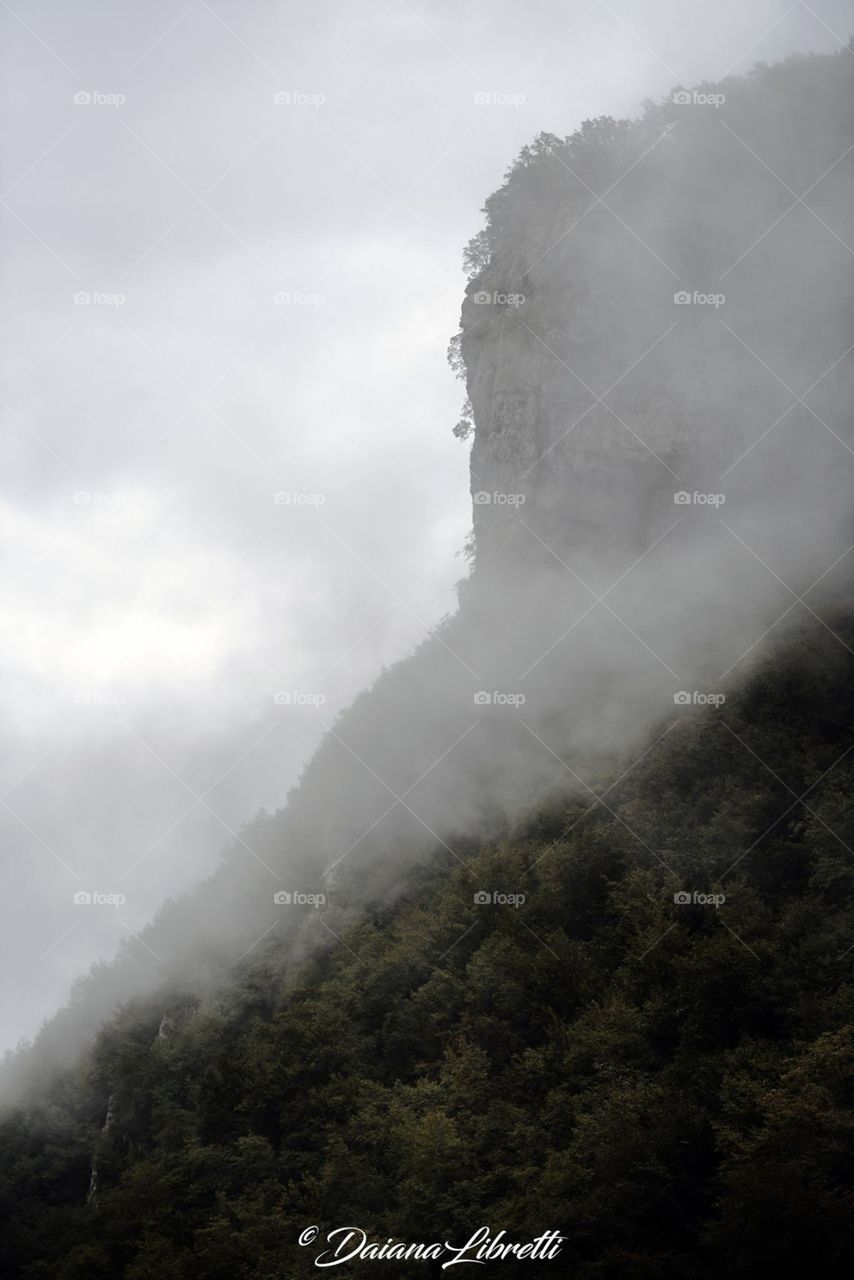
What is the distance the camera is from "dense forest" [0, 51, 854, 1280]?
21.1m

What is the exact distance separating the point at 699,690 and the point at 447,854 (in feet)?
35.5

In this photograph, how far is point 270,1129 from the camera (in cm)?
2853

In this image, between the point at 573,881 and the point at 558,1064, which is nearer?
the point at 558,1064

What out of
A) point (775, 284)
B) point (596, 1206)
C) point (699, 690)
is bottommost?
point (596, 1206)

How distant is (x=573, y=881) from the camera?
30.0 m

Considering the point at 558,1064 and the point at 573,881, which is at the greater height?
the point at 573,881

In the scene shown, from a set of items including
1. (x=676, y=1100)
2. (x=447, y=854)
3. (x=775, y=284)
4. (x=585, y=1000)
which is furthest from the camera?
(x=775, y=284)

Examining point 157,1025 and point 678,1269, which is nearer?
point 678,1269

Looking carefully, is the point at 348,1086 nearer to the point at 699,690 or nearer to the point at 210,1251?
the point at 210,1251

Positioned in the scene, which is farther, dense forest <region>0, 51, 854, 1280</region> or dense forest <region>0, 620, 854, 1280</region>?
dense forest <region>0, 51, 854, 1280</region>

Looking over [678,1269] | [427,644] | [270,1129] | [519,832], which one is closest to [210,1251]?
Result: [270,1129]

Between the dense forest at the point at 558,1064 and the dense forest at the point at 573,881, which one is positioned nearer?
the dense forest at the point at 558,1064

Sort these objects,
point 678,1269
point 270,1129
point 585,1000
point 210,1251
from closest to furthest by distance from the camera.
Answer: point 678,1269, point 210,1251, point 585,1000, point 270,1129

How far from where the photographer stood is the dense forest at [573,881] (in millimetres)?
21125
